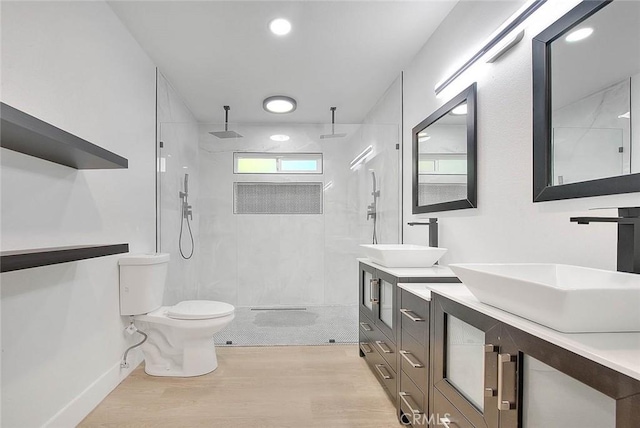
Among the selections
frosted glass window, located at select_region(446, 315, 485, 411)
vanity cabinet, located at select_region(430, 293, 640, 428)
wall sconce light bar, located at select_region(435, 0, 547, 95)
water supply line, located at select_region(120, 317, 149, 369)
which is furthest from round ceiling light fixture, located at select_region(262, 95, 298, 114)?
frosted glass window, located at select_region(446, 315, 485, 411)

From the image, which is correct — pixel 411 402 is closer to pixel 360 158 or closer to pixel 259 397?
pixel 259 397

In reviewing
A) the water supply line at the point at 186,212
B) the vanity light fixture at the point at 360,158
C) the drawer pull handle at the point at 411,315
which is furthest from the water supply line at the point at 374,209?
the water supply line at the point at 186,212

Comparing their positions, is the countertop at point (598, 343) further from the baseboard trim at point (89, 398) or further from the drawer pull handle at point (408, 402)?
the baseboard trim at point (89, 398)

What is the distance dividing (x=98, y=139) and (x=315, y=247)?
2.18 m

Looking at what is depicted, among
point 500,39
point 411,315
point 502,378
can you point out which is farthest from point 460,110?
point 502,378

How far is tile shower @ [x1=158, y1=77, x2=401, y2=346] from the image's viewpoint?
3.48m

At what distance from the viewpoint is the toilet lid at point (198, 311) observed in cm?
242

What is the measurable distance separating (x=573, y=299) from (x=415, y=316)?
3.03 ft

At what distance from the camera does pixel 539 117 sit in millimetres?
1403

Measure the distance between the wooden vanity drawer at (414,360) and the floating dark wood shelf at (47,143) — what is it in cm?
173

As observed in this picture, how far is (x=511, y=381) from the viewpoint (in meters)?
0.96

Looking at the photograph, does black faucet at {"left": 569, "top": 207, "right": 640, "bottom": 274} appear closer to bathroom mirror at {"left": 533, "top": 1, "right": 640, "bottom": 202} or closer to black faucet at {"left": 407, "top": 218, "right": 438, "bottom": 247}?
bathroom mirror at {"left": 533, "top": 1, "right": 640, "bottom": 202}

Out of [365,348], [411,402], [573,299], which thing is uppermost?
[573,299]

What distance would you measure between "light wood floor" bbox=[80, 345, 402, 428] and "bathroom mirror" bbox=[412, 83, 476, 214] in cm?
131
